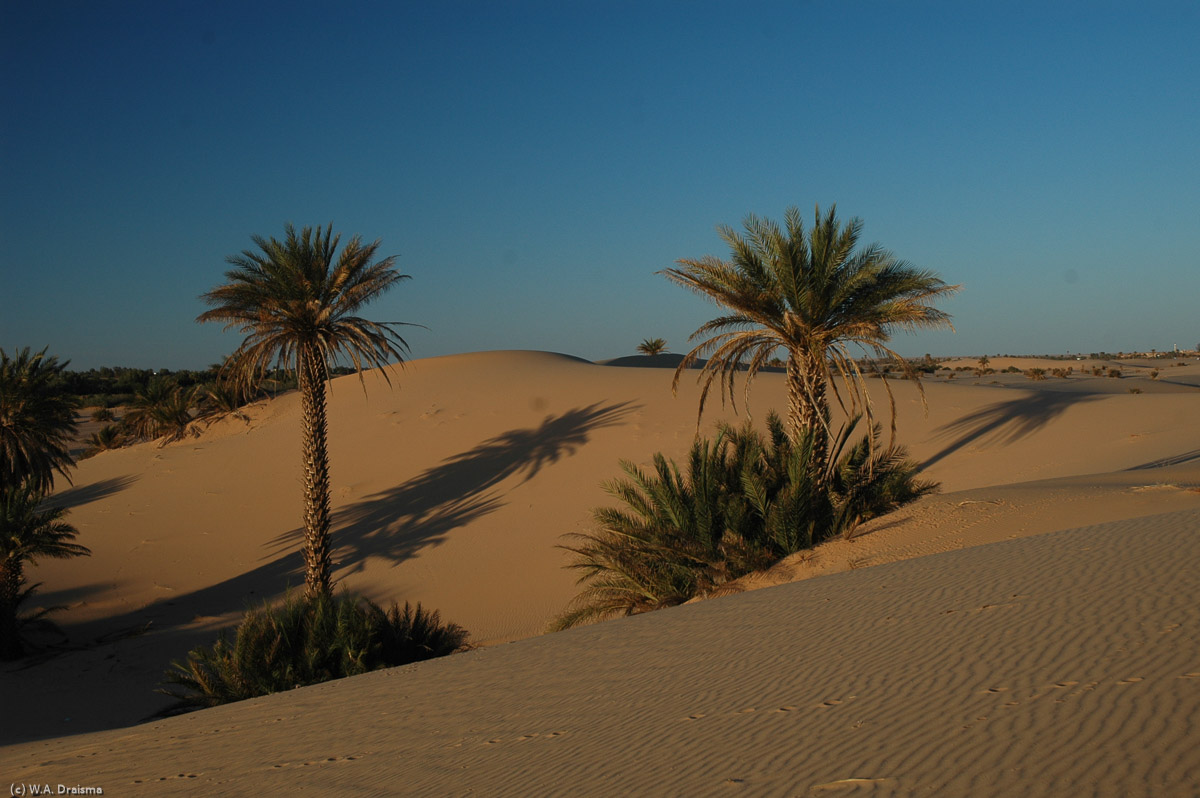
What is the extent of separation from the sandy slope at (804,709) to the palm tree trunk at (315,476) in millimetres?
6533

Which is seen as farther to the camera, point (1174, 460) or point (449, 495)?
point (449, 495)

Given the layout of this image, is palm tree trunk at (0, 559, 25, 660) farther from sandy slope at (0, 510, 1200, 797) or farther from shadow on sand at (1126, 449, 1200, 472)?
shadow on sand at (1126, 449, 1200, 472)

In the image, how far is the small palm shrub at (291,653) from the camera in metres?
8.46

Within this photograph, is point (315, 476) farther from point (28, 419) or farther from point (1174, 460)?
point (1174, 460)

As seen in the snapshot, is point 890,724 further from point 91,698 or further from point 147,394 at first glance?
point 147,394

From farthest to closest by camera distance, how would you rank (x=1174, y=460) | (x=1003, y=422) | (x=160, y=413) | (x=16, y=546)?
(x=160, y=413), (x=1003, y=422), (x=1174, y=460), (x=16, y=546)

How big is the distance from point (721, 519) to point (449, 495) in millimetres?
10952

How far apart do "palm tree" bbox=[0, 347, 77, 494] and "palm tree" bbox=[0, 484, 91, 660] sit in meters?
0.65

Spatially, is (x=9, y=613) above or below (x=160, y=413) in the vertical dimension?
below

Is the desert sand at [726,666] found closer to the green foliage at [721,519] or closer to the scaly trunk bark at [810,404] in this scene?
the green foliage at [721,519]

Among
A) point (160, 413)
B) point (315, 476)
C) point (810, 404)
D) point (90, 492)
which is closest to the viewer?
point (810, 404)

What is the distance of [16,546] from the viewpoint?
13.4m

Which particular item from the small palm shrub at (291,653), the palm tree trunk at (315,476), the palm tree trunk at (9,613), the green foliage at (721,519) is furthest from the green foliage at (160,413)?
the green foliage at (721,519)

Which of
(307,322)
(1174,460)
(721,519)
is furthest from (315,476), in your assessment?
(1174,460)
